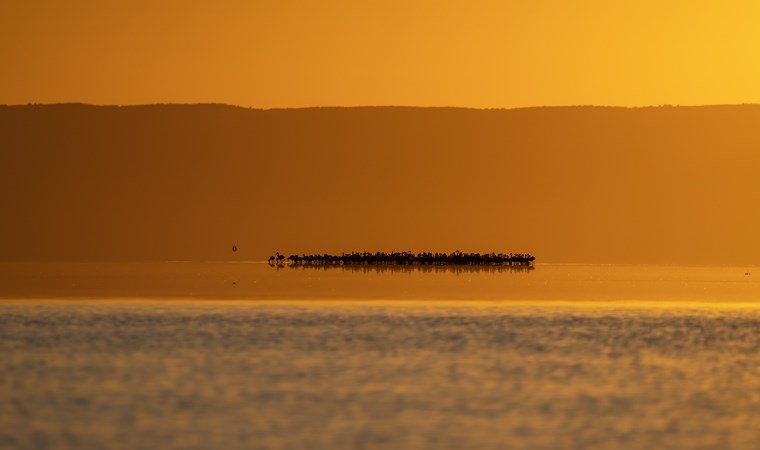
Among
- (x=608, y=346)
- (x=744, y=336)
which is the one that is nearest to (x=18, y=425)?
(x=608, y=346)

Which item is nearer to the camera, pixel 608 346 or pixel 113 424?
pixel 113 424

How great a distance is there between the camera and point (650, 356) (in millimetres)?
55062

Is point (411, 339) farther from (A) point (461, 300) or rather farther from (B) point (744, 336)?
(A) point (461, 300)

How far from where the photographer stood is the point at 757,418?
37094 millimetres

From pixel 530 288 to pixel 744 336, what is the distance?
57.1 m

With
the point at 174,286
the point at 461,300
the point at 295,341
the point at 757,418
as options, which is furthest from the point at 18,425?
the point at 174,286

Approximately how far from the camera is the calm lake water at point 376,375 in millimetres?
34250

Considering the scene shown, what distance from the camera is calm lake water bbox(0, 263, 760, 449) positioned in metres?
34.2

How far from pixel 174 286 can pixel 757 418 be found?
9070 centimetres

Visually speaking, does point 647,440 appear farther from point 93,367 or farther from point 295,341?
point 295,341

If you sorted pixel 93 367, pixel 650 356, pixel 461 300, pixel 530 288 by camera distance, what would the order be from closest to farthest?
pixel 93 367 → pixel 650 356 → pixel 461 300 → pixel 530 288

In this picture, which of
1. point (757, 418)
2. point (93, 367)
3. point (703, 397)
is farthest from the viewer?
point (93, 367)

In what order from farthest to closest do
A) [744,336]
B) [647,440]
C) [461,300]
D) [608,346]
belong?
1. [461,300]
2. [744,336]
3. [608,346]
4. [647,440]

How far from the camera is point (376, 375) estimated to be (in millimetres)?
46781
